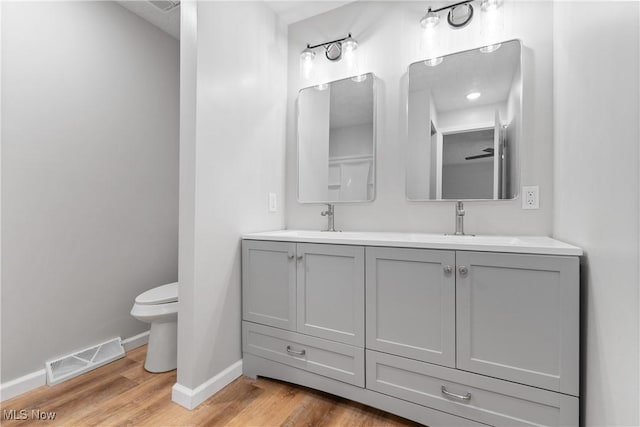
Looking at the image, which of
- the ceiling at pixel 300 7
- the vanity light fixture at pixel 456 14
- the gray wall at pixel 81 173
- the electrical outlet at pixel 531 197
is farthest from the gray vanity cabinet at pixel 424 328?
the ceiling at pixel 300 7

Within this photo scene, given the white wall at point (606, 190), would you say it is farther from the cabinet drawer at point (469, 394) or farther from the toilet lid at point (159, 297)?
the toilet lid at point (159, 297)

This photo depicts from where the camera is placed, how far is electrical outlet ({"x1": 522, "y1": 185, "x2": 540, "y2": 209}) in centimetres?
158

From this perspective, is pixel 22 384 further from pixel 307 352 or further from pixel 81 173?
pixel 307 352

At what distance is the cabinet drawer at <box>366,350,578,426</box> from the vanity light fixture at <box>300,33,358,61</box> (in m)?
1.95

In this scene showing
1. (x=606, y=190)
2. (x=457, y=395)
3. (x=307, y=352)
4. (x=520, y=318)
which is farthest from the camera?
(x=307, y=352)

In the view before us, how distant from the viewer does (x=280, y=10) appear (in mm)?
2170

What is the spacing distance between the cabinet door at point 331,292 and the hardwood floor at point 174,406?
1.16 ft

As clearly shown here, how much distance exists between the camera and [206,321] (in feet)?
5.32

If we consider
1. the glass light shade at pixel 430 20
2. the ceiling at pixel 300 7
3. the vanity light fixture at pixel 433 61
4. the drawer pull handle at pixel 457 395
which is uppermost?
the ceiling at pixel 300 7

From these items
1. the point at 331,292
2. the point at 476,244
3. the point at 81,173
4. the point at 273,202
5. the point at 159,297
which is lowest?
the point at 159,297

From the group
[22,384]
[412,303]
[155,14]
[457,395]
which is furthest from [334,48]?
[22,384]

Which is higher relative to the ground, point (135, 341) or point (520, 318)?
point (520, 318)

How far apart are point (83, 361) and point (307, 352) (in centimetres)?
147

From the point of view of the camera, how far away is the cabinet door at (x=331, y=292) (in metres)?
1.49
